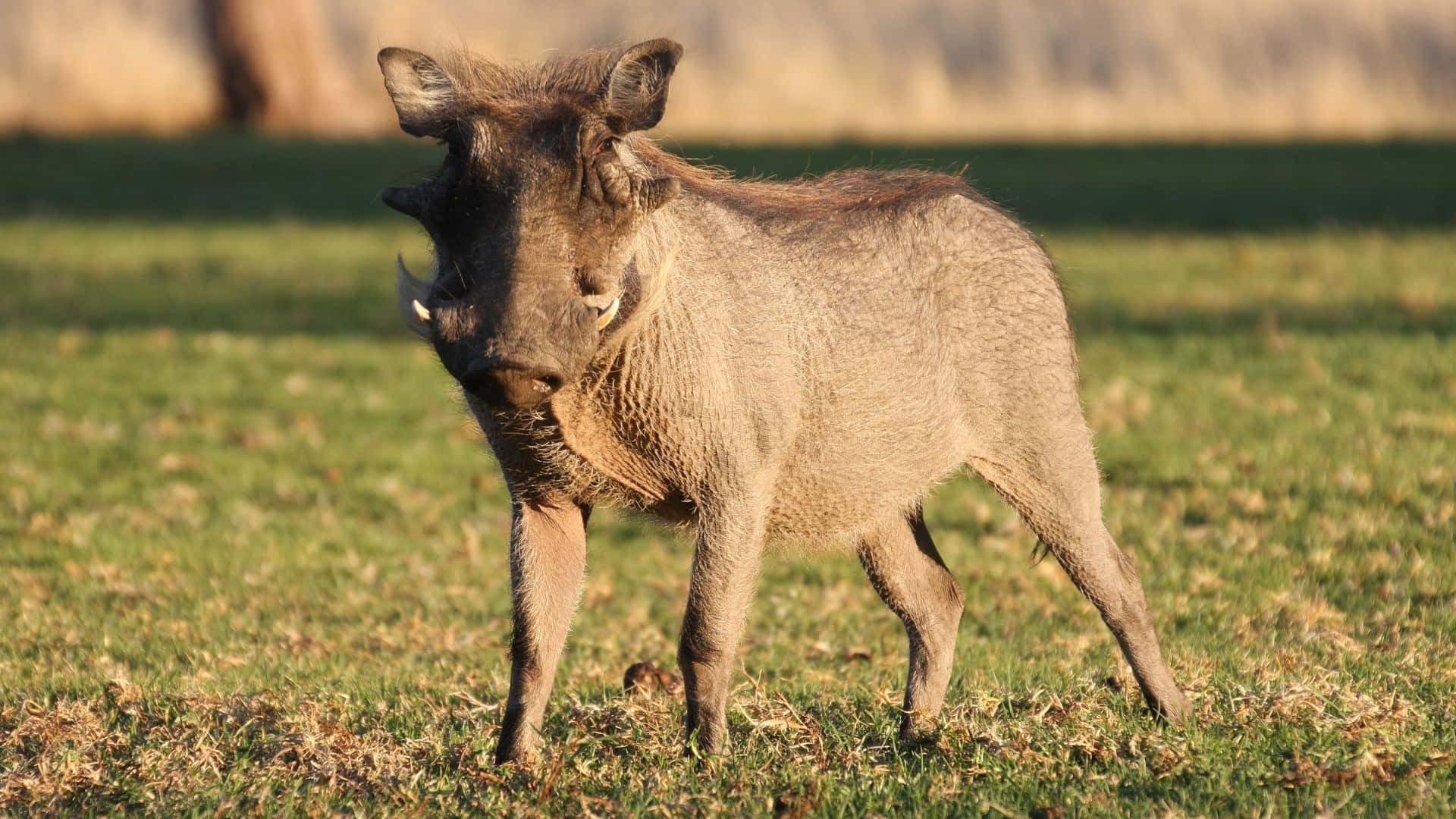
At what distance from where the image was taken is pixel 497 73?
13.8ft

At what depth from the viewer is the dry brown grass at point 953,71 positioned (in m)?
22.3

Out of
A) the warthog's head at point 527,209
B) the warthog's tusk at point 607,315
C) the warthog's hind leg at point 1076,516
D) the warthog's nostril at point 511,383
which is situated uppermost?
the warthog's head at point 527,209

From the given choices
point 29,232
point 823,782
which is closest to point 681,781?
point 823,782

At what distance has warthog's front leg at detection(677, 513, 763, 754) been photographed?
4305 mm

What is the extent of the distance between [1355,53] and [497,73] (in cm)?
2337

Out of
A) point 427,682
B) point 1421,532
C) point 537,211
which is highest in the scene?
point 537,211

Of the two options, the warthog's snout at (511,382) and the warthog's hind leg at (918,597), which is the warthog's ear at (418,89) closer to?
the warthog's snout at (511,382)

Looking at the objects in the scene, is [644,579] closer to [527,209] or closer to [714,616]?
[714,616]

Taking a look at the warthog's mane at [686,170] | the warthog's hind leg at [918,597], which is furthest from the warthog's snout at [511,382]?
the warthog's hind leg at [918,597]

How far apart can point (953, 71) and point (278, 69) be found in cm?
881

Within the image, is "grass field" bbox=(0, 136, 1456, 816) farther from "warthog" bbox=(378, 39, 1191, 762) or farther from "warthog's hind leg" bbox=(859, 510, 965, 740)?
"warthog" bbox=(378, 39, 1191, 762)

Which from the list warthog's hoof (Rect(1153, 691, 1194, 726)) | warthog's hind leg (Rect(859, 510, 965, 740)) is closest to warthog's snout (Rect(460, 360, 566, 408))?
warthog's hind leg (Rect(859, 510, 965, 740))

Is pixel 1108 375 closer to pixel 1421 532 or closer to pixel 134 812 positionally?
pixel 1421 532

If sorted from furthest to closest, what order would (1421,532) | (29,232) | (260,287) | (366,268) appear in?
(29,232), (366,268), (260,287), (1421,532)
